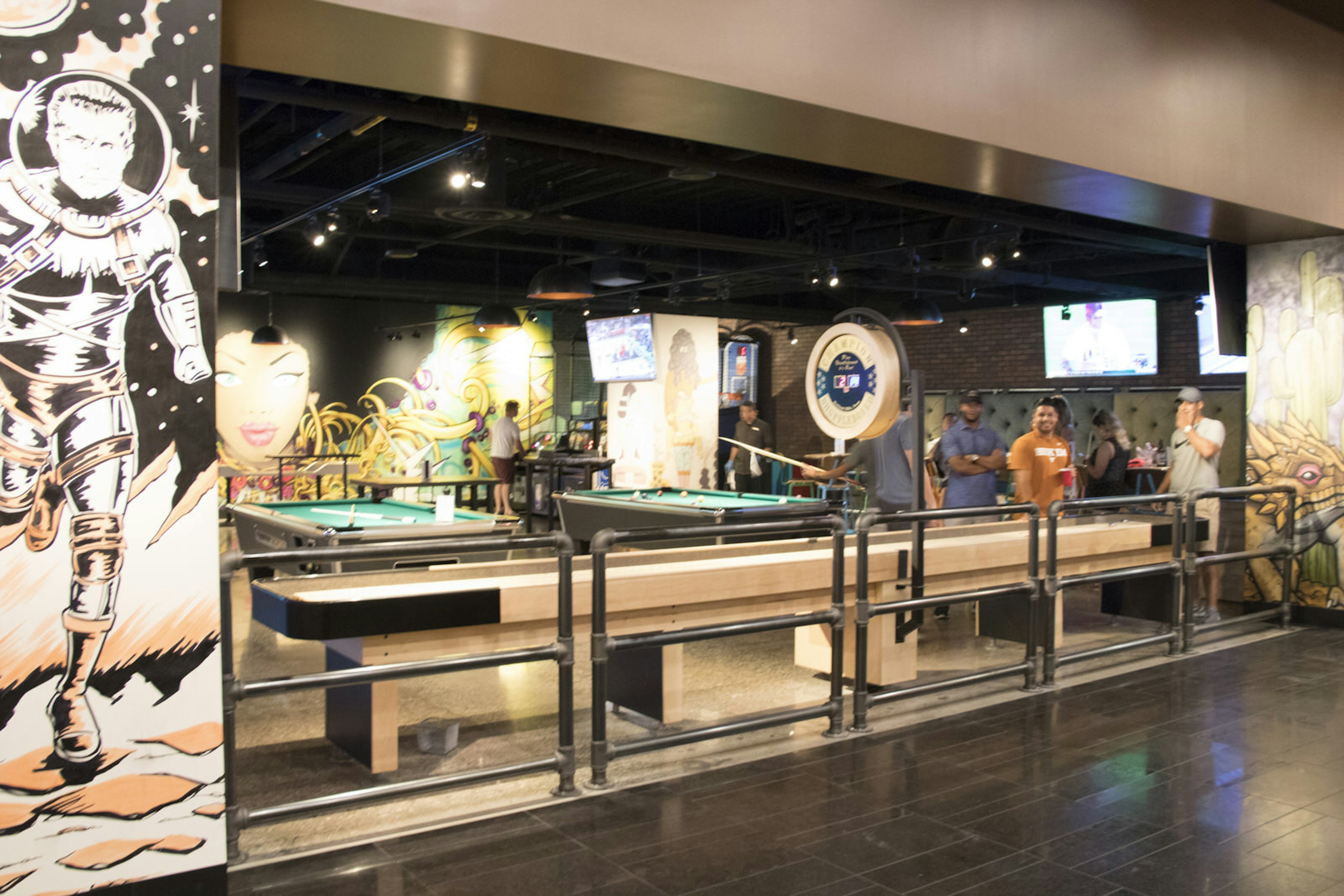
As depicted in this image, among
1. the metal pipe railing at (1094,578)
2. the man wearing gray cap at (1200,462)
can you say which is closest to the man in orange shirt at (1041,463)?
the metal pipe railing at (1094,578)

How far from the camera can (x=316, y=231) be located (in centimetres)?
887

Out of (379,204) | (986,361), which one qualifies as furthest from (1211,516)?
(986,361)

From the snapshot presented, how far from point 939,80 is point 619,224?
5.37m

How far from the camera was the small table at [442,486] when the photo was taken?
10414 millimetres

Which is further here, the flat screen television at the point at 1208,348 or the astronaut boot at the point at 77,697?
the flat screen television at the point at 1208,348

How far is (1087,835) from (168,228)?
3.22 metres

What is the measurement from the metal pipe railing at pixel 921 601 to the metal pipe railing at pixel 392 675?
1244 mm

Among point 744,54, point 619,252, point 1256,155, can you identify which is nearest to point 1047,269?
point 619,252

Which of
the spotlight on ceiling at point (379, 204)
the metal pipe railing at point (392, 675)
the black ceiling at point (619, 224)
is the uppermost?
the black ceiling at point (619, 224)

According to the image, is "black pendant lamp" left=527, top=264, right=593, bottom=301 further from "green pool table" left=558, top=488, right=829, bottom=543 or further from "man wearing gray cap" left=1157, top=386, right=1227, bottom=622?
"man wearing gray cap" left=1157, top=386, right=1227, bottom=622

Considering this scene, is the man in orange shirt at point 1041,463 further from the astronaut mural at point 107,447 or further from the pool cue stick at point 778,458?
the astronaut mural at point 107,447

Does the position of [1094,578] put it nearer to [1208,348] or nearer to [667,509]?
[667,509]

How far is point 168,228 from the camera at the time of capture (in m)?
2.69

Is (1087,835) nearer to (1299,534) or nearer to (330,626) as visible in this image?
(330,626)
